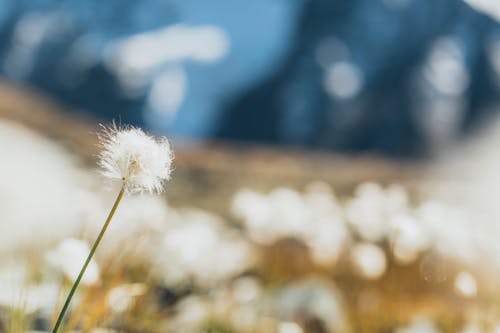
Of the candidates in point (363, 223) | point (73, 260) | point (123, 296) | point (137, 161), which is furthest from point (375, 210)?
point (137, 161)

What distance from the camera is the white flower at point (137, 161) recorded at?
225cm

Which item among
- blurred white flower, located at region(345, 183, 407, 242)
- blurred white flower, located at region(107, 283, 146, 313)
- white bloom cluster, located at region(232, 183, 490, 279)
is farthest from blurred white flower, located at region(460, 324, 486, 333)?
blurred white flower, located at region(107, 283, 146, 313)

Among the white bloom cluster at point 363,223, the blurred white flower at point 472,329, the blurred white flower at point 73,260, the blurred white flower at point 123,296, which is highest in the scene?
the white bloom cluster at point 363,223

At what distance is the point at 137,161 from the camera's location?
7.43 ft

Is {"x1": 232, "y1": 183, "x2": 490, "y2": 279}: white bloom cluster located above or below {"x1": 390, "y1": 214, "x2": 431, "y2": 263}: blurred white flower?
above

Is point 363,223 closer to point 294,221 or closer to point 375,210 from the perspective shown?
point 375,210

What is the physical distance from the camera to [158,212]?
5.21 m

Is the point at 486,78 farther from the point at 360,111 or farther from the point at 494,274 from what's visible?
the point at 494,274

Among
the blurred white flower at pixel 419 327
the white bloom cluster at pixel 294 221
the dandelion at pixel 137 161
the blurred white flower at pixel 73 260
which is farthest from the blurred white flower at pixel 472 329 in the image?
the dandelion at pixel 137 161

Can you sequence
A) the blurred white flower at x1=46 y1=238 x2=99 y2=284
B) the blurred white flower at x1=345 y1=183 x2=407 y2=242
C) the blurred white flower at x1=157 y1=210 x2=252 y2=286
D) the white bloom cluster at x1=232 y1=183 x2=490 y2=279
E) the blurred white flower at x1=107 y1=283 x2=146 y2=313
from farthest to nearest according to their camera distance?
1. the blurred white flower at x1=345 y1=183 x2=407 y2=242
2. the white bloom cluster at x1=232 y1=183 x2=490 y2=279
3. the blurred white flower at x1=157 y1=210 x2=252 y2=286
4. the blurred white flower at x1=107 y1=283 x2=146 y2=313
5. the blurred white flower at x1=46 y1=238 x2=99 y2=284

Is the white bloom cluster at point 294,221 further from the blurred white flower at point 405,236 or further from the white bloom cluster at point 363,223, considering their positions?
the blurred white flower at point 405,236

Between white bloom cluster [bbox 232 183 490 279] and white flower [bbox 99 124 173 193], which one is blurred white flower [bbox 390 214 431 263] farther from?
white flower [bbox 99 124 173 193]

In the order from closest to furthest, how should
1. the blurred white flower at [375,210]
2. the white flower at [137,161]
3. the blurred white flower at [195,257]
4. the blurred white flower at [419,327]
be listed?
the white flower at [137,161], the blurred white flower at [419,327], the blurred white flower at [195,257], the blurred white flower at [375,210]

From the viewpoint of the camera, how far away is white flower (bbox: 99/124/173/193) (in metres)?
2.25
